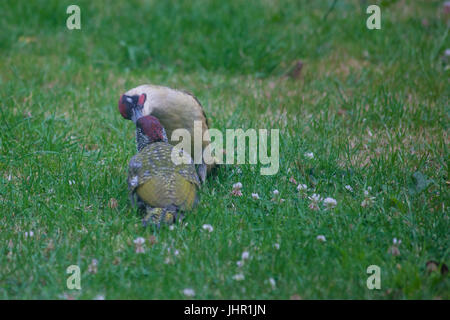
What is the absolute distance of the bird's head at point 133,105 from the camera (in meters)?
4.86

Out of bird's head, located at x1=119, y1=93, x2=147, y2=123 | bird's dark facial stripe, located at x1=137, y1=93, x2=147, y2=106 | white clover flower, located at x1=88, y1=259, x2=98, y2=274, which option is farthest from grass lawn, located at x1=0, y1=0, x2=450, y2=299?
bird's dark facial stripe, located at x1=137, y1=93, x2=147, y2=106

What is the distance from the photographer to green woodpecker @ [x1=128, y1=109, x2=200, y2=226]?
12.6 feet

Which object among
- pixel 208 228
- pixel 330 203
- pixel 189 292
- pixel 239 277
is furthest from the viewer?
pixel 330 203

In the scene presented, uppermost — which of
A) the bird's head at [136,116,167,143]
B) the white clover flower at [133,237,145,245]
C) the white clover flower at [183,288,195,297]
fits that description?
the bird's head at [136,116,167,143]

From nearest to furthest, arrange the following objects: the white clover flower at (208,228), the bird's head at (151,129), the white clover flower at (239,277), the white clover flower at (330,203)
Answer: the white clover flower at (239,277) → the white clover flower at (208,228) → the white clover flower at (330,203) → the bird's head at (151,129)

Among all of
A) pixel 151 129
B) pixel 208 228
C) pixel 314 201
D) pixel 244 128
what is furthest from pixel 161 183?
pixel 244 128

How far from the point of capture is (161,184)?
3.89 meters

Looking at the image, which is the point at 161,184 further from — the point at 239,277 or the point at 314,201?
the point at 314,201

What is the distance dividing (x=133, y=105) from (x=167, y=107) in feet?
0.94

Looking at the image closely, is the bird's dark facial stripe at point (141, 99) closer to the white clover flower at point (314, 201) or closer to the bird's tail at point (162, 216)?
the bird's tail at point (162, 216)

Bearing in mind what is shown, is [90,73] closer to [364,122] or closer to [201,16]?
[201,16]

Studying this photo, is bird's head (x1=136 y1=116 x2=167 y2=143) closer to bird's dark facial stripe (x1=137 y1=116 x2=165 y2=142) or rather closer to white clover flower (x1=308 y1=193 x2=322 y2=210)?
bird's dark facial stripe (x1=137 y1=116 x2=165 y2=142)

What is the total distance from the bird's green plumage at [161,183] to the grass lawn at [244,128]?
5.7 inches

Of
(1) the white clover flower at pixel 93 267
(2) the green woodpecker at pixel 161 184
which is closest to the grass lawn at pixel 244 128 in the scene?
(1) the white clover flower at pixel 93 267
